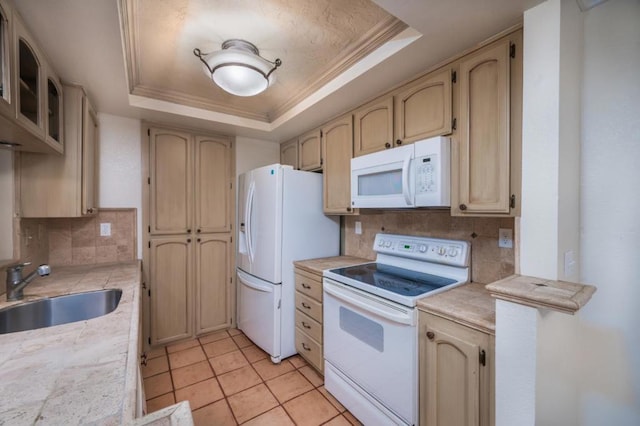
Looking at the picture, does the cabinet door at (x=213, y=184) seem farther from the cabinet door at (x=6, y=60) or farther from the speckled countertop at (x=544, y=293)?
the speckled countertop at (x=544, y=293)

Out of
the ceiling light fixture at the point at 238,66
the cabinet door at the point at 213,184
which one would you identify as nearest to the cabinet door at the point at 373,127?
the ceiling light fixture at the point at 238,66

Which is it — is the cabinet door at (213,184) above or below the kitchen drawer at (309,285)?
above

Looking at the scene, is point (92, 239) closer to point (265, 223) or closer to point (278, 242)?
point (265, 223)

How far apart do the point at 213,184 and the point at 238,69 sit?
157 centimetres

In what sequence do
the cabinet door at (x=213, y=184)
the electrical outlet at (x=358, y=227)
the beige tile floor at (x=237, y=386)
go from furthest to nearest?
the cabinet door at (x=213, y=184) < the electrical outlet at (x=358, y=227) < the beige tile floor at (x=237, y=386)

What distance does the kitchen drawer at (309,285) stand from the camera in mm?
2123

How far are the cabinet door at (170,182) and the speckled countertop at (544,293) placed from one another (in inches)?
105

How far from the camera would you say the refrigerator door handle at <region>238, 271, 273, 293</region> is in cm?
242

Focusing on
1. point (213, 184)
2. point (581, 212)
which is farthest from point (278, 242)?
point (581, 212)

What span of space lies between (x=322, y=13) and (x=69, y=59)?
4.72ft

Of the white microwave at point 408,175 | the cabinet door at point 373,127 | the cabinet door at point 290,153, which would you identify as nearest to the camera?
the white microwave at point 408,175

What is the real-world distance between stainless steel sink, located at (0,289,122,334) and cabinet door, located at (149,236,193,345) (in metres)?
1.01

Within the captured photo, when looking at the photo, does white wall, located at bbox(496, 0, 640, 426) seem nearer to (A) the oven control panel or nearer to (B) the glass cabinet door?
(A) the oven control panel

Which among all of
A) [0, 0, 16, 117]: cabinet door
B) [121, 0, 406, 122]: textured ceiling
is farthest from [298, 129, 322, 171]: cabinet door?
[0, 0, 16, 117]: cabinet door
